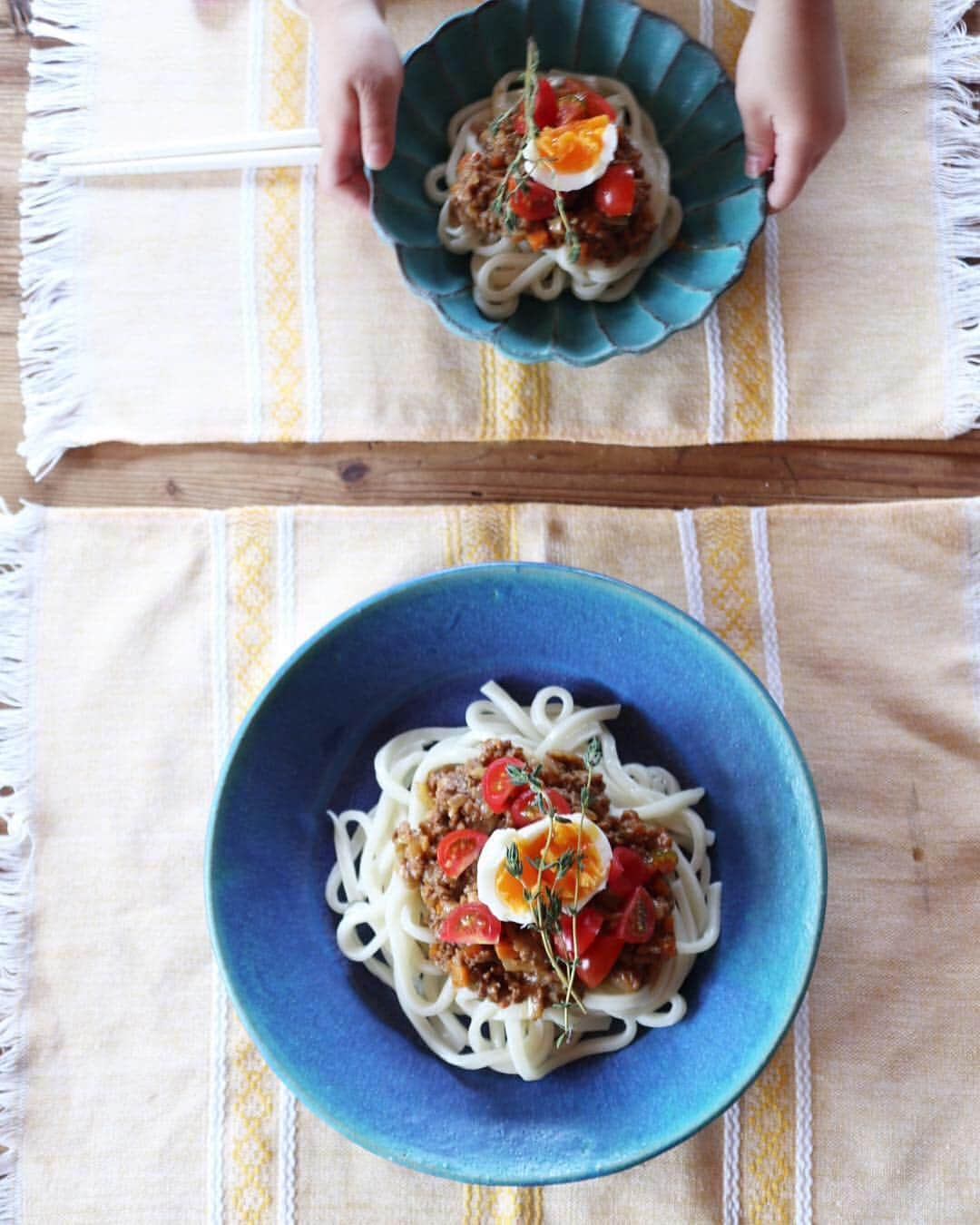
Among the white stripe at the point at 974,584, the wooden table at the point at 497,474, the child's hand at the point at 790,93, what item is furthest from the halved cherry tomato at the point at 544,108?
the white stripe at the point at 974,584

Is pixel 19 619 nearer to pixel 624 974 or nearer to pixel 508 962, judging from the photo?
pixel 508 962

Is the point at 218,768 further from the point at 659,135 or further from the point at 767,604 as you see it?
the point at 659,135

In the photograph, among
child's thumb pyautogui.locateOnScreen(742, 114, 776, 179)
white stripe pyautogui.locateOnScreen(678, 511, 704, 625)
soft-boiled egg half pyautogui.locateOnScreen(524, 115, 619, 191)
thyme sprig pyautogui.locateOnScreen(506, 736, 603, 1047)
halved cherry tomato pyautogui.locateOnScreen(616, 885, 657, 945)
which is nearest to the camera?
thyme sprig pyautogui.locateOnScreen(506, 736, 603, 1047)

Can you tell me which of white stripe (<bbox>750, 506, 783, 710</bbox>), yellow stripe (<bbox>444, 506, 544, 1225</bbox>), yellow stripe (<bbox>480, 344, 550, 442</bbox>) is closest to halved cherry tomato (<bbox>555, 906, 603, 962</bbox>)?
white stripe (<bbox>750, 506, 783, 710</bbox>)

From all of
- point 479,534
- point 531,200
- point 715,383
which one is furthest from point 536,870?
point 531,200

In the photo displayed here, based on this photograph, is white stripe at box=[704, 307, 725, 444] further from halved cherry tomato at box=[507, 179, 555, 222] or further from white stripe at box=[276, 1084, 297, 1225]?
white stripe at box=[276, 1084, 297, 1225]

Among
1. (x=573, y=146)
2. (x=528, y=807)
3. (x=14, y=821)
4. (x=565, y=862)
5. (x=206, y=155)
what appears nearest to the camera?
(x=565, y=862)

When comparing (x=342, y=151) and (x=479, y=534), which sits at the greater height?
(x=342, y=151)
